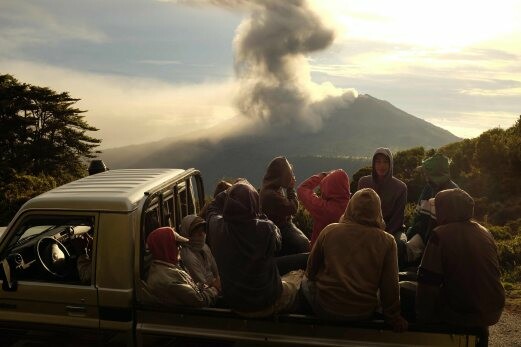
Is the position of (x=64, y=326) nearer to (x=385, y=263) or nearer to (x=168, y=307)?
(x=168, y=307)

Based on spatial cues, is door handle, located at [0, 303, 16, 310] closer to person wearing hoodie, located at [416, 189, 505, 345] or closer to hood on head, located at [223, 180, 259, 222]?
hood on head, located at [223, 180, 259, 222]

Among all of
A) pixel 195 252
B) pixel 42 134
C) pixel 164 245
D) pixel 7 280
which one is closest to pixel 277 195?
pixel 195 252

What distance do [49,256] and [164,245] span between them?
1.14 meters

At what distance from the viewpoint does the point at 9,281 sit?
3.93 meters

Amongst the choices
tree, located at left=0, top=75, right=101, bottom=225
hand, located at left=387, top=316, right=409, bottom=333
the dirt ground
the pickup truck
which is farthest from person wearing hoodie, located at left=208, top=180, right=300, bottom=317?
tree, located at left=0, top=75, right=101, bottom=225

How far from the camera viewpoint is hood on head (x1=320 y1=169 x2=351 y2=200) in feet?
16.3

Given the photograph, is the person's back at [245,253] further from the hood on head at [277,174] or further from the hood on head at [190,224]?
the hood on head at [277,174]

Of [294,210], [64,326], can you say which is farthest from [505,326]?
[64,326]

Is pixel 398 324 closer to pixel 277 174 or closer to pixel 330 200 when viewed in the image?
pixel 330 200

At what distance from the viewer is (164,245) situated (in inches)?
153

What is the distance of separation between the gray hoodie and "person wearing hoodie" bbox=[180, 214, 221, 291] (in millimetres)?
2190

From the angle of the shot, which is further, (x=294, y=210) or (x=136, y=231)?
(x=294, y=210)

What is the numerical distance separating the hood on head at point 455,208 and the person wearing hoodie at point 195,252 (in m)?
2.01

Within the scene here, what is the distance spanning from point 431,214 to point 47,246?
3.57 meters
